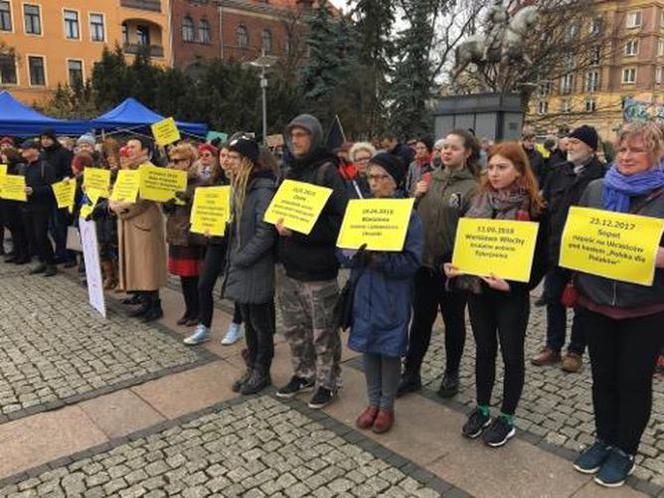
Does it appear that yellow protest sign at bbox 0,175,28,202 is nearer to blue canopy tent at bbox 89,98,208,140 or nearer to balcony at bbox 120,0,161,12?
blue canopy tent at bbox 89,98,208,140

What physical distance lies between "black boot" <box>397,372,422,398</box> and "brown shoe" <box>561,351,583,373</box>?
4.43ft

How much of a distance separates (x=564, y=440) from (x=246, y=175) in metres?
2.87

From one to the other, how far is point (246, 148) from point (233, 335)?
216 centimetres

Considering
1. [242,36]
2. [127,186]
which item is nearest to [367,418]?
[127,186]

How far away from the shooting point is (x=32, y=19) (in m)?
44.9

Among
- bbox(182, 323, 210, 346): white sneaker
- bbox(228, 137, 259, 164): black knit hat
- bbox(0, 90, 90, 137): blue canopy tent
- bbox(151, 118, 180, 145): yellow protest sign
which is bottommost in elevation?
bbox(182, 323, 210, 346): white sneaker

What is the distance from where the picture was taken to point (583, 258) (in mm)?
3100

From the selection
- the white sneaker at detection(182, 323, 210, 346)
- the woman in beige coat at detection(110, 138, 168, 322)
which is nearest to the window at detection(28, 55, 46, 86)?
the woman in beige coat at detection(110, 138, 168, 322)

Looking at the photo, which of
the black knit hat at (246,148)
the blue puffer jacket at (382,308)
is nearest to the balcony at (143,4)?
the black knit hat at (246,148)

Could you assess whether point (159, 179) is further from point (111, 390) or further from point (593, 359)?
point (593, 359)

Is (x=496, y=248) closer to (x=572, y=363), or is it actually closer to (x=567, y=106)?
(x=572, y=363)

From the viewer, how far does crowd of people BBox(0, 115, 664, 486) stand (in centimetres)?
308

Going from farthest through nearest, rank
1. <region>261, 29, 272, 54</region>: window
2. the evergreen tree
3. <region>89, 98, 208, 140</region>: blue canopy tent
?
<region>261, 29, 272, 54</region>: window
the evergreen tree
<region>89, 98, 208, 140</region>: blue canopy tent

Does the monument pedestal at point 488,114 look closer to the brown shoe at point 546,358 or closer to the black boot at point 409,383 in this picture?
the brown shoe at point 546,358
